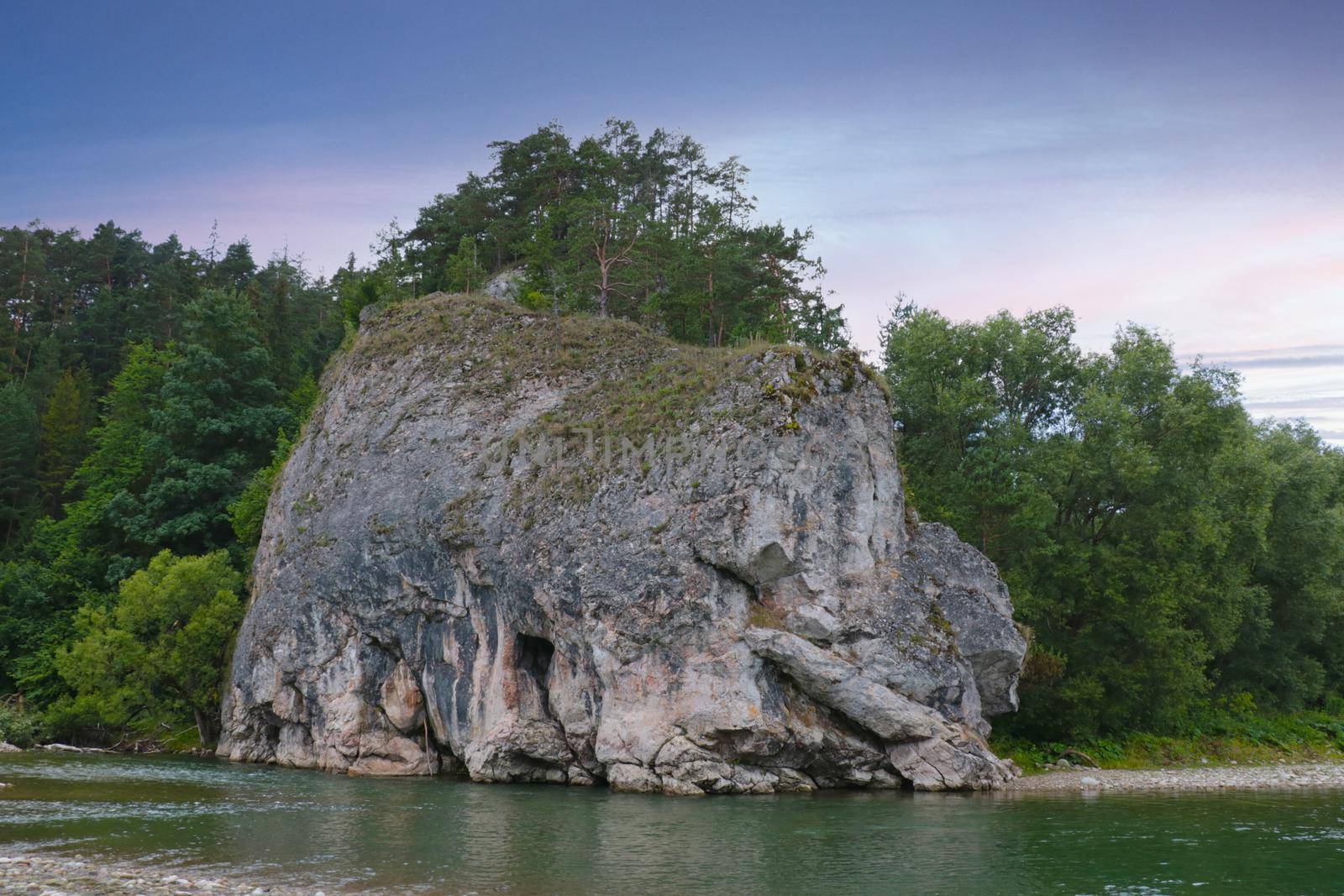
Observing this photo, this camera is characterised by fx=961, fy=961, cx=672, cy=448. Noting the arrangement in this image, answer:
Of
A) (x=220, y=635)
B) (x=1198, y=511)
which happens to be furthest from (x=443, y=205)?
(x=1198, y=511)

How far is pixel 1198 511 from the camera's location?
40812mm

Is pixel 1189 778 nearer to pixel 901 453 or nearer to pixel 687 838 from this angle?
pixel 901 453

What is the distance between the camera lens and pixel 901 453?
44.2m

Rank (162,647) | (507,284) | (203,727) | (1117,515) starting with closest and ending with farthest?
(1117,515)
(162,647)
(203,727)
(507,284)

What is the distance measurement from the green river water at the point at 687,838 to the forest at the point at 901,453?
1120 cm

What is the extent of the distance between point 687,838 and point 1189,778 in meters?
22.7

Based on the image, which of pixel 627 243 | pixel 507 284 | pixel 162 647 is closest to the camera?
pixel 162 647

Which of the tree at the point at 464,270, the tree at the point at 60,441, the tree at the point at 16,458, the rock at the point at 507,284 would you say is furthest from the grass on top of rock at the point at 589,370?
the tree at the point at 16,458

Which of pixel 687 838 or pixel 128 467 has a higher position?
pixel 128 467

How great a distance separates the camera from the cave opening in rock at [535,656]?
3356cm

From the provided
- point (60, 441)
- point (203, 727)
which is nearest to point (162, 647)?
point (203, 727)

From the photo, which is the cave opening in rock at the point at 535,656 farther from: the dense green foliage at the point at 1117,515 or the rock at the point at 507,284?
the rock at the point at 507,284

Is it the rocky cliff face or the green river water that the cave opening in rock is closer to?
the rocky cliff face

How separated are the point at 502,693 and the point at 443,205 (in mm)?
47695
